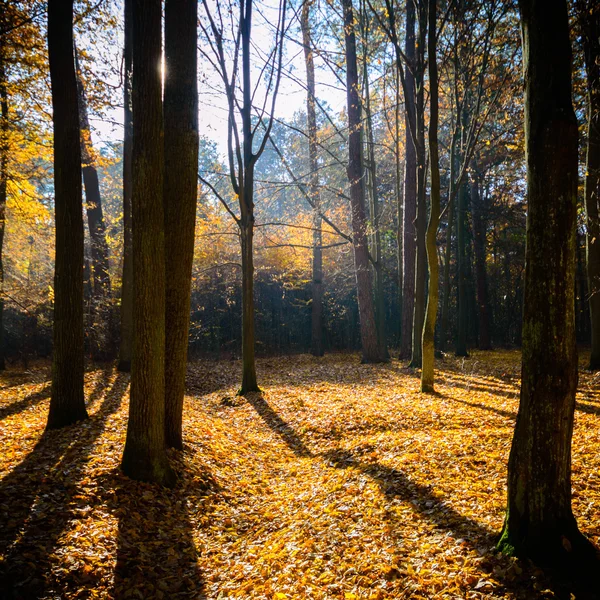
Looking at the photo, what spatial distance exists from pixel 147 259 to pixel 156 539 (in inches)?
103

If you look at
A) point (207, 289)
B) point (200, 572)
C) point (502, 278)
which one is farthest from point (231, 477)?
point (502, 278)

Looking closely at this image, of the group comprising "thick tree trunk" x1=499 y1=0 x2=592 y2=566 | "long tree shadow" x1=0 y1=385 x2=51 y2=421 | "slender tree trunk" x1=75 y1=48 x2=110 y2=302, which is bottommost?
"long tree shadow" x1=0 y1=385 x2=51 y2=421

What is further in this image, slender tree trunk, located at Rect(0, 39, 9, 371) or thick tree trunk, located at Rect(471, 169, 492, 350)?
thick tree trunk, located at Rect(471, 169, 492, 350)

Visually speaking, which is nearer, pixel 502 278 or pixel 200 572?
pixel 200 572

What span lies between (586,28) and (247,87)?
639 cm

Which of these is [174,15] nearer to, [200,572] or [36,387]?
[200,572]

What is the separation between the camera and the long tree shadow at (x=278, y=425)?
21.3 feet

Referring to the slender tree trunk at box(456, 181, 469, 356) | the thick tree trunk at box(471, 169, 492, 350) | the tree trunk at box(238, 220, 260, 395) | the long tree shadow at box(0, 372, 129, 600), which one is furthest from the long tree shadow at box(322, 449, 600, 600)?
the thick tree trunk at box(471, 169, 492, 350)

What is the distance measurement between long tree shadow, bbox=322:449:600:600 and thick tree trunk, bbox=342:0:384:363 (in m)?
8.54

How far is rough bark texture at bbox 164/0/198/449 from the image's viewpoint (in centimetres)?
514

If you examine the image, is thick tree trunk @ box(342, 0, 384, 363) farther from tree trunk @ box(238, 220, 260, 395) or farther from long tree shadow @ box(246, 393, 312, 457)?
long tree shadow @ box(246, 393, 312, 457)

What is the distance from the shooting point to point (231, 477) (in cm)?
528

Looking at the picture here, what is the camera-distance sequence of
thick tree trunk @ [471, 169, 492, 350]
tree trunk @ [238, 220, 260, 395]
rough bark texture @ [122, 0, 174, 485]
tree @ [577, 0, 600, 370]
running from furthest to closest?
thick tree trunk @ [471, 169, 492, 350] < tree trunk @ [238, 220, 260, 395] < tree @ [577, 0, 600, 370] < rough bark texture @ [122, 0, 174, 485]

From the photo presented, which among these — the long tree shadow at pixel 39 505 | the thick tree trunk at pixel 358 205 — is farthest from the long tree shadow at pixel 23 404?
the thick tree trunk at pixel 358 205
